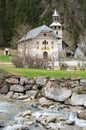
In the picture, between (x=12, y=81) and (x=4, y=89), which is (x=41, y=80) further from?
(x=4, y=89)

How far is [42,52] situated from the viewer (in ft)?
219

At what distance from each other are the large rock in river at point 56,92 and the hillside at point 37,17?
45.3 metres

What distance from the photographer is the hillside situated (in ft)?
250

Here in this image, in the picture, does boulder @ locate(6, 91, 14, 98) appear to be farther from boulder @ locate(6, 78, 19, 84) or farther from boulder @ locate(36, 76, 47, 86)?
boulder @ locate(36, 76, 47, 86)

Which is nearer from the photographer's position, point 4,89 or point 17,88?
point 17,88

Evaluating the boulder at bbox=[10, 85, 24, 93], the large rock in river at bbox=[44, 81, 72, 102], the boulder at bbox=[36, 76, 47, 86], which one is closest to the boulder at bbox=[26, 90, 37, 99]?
the boulder at bbox=[10, 85, 24, 93]

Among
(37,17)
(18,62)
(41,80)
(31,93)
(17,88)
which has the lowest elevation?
(31,93)

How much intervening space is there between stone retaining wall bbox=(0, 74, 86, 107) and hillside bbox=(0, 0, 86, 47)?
144ft

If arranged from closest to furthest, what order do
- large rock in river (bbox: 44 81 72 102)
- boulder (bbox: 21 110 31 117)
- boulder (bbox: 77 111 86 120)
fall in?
boulder (bbox: 77 111 86 120), boulder (bbox: 21 110 31 117), large rock in river (bbox: 44 81 72 102)

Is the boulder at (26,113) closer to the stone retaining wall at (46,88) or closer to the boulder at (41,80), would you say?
the stone retaining wall at (46,88)

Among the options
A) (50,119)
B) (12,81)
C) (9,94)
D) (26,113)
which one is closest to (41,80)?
(12,81)

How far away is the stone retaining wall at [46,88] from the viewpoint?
22775 mm

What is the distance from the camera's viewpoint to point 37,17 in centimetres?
8325

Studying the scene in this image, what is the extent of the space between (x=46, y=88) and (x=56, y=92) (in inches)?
38.7
